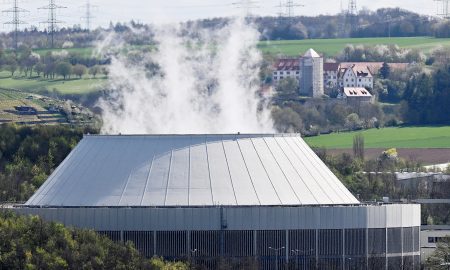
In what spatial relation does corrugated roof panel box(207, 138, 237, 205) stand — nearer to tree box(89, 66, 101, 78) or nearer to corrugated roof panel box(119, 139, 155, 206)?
corrugated roof panel box(119, 139, 155, 206)

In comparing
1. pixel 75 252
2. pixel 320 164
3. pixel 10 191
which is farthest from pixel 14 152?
pixel 75 252

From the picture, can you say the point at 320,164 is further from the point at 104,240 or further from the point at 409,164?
the point at 409,164

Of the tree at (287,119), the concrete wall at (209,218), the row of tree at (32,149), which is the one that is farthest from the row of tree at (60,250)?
the tree at (287,119)

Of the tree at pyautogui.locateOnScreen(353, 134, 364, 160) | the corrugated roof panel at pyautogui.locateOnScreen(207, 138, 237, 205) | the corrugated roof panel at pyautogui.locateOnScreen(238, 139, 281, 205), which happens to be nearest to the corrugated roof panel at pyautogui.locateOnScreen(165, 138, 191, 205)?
the corrugated roof panel at pyautogui.locateOnScreen(207, 138, 237, 205)

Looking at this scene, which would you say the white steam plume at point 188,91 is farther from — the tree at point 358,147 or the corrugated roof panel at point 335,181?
the tree at point 358,147

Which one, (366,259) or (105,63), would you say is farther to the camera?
(105,63)

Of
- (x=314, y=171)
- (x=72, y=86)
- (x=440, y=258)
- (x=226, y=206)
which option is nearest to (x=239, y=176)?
(x=314, y=171)
